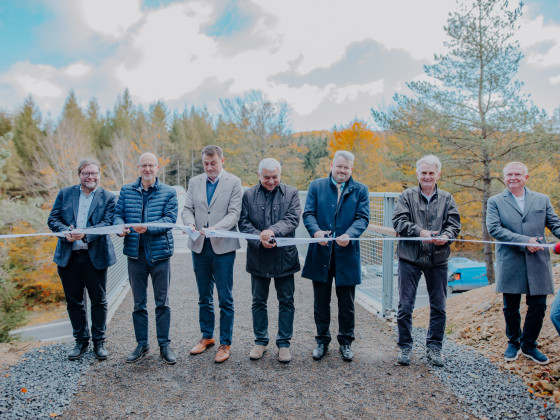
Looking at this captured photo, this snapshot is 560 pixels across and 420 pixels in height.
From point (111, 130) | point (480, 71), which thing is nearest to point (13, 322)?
point (480, 71)

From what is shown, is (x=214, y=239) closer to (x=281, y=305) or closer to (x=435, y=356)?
(x=281, y=305)

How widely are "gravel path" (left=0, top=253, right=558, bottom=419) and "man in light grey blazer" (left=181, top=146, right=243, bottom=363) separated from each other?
33 cm

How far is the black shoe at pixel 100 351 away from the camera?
367 centimetres

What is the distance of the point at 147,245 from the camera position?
3.57m

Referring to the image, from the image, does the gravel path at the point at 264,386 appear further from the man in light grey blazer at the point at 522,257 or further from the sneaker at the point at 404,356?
the man in light grey blazer at the point at 522,257

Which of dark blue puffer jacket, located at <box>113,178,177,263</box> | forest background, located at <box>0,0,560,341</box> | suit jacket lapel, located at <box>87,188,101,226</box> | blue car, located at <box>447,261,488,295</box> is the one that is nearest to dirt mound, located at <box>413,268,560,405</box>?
dark blue puffer jacket, located at <box>113,178,177,263</box>

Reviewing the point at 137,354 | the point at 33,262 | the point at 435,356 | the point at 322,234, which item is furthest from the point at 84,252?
the point at 33,262

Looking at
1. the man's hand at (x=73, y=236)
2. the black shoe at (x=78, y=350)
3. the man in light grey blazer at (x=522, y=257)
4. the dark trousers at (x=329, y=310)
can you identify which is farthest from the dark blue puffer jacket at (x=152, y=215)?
the man in light grey blazer at (x=522, y=257)

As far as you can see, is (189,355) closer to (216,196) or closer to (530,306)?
(216,196)

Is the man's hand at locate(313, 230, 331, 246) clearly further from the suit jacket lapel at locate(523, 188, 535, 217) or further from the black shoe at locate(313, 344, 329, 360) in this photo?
the suit jacket lapel at locate(523, 188, 535, 217)

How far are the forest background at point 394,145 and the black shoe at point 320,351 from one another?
7.01 metres

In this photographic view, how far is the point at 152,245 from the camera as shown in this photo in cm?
358

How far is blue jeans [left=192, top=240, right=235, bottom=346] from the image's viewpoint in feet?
12.0

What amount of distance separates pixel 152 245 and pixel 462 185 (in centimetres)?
1379
